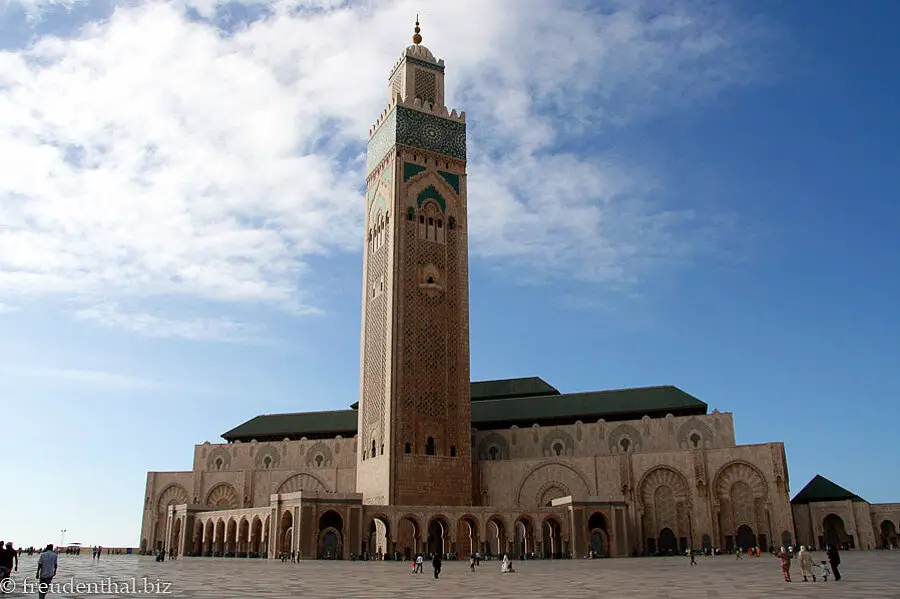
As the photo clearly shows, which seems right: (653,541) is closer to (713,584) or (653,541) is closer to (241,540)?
(241,540)

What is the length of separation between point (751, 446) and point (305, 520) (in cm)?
1839

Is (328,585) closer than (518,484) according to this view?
Yes

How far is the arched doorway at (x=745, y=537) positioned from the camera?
32375 millimetres

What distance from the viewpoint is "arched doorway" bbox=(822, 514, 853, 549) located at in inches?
1407

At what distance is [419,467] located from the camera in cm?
3375

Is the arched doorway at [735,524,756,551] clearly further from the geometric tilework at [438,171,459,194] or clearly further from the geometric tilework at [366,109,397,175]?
the geometric tilework at [366,109,397,175]

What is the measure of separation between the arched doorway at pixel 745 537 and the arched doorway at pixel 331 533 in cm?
1623

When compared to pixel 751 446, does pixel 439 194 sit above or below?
above

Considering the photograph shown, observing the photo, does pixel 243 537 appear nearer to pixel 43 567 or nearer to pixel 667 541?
pixel 667 541

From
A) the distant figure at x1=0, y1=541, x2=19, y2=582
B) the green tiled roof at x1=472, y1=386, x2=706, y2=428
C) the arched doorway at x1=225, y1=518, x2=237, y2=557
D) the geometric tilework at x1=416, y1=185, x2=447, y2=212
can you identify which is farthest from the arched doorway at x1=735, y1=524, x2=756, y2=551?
the distant figure at x1=0, y1=541, x2=19, y2=582

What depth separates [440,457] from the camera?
3450 cm

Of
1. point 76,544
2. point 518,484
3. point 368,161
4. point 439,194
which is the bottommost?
point 76,544

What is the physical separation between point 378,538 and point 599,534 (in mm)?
9307

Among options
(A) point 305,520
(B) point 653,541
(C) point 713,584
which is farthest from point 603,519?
(C) point 713,584
